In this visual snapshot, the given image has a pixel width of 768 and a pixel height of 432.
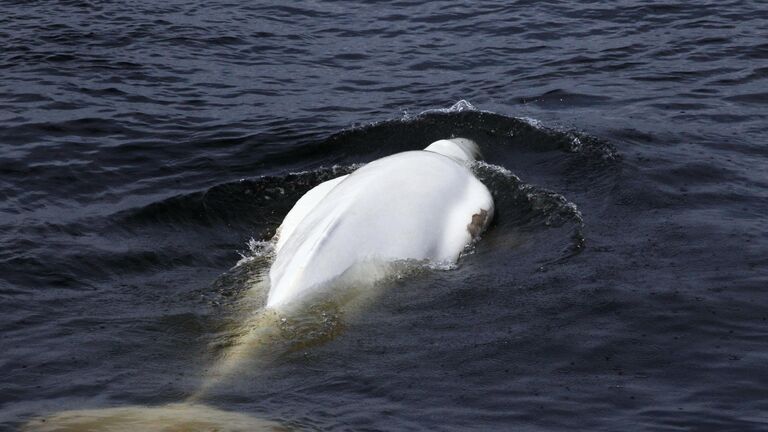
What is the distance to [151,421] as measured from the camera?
8.30 m

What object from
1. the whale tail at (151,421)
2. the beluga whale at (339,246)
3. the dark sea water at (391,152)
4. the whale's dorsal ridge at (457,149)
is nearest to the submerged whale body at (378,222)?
the beluga whale at (339,246)

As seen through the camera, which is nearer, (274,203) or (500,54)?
(274,203)

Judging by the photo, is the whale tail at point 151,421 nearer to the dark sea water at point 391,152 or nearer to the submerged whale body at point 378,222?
the dark sea water at point 391,152

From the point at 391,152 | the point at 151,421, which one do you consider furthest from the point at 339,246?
the point at 391,152

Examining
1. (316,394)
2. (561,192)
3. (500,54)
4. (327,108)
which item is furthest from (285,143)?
(316,394)

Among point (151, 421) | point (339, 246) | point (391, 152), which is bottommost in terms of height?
point (391, 152)

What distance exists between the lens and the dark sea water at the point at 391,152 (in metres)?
9.13

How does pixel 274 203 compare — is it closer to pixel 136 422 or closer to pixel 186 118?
pixel 186 118

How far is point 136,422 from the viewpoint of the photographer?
27.2ft

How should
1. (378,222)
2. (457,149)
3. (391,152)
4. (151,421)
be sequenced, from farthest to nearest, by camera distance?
(391,152)
(457,149)
(378,222)
(151,421)

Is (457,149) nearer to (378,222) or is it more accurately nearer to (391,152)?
(391,152)

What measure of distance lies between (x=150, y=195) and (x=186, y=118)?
347 cm

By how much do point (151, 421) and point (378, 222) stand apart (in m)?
3.95

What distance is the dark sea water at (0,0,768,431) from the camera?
9133mm
